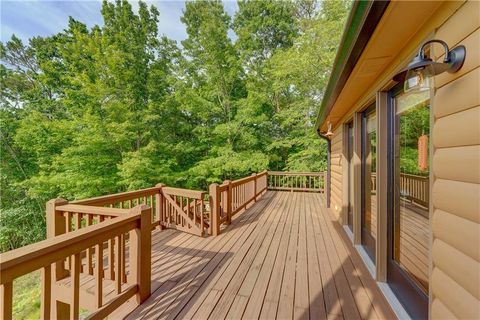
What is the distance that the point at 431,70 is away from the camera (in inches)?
42.6

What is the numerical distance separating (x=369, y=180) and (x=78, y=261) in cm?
322

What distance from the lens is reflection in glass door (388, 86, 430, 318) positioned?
1.56 m

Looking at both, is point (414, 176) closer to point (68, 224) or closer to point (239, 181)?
point (68, 224)

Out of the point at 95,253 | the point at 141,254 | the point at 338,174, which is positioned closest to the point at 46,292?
the point at 95,253

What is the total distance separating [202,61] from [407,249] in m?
11.5

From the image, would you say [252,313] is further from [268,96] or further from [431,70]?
[268,96]

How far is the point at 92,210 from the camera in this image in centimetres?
225

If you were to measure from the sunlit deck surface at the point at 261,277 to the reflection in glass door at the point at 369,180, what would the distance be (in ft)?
1.09

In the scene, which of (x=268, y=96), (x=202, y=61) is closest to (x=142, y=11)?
(x=202, y=61)

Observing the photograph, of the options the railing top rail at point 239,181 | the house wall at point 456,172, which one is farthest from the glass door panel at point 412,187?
the railing top rail at point 239,181

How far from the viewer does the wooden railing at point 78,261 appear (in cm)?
115

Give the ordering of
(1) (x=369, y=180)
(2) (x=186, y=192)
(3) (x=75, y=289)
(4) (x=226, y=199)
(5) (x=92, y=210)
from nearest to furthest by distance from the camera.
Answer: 1. (3) (x=75, y=289)
2. (5) (x=92, y=210)
3. (1) (x=369, y=180)
4. (2) (x=186, y=192)
5. (4) (x=226, y=199)

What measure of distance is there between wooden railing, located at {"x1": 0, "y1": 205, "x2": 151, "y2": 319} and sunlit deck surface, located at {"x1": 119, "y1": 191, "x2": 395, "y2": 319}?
0.87 ft

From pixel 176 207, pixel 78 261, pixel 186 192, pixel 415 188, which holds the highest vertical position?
pixel 415 188
